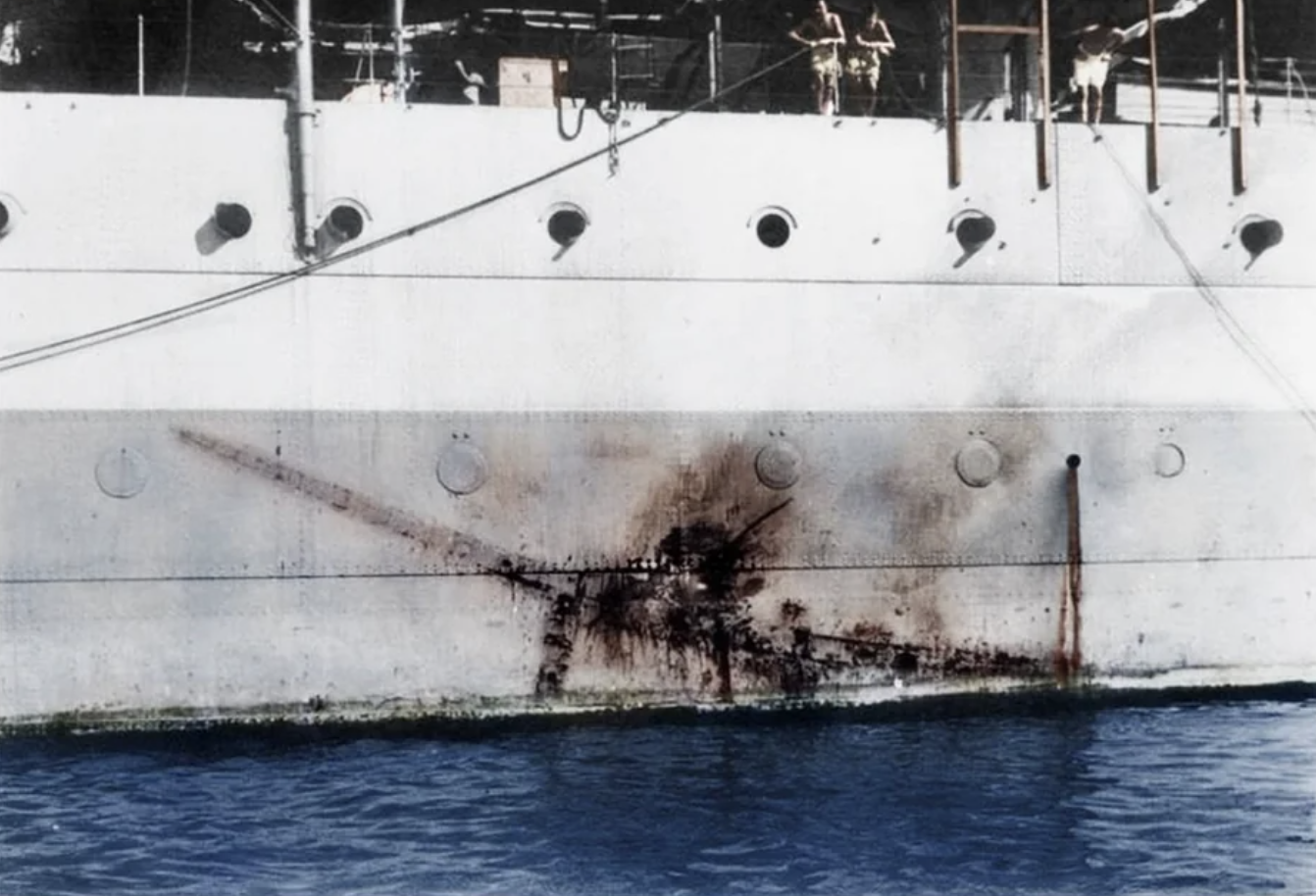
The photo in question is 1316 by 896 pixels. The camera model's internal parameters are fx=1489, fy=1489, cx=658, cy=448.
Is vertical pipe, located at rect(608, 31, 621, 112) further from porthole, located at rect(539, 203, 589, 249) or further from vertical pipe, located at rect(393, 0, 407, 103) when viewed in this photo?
vertical pipe, located at rect(393, 0, 407, 103)

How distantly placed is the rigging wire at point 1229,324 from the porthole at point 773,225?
2483 mm

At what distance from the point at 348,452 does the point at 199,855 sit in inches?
122

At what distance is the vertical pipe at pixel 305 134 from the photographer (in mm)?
9992

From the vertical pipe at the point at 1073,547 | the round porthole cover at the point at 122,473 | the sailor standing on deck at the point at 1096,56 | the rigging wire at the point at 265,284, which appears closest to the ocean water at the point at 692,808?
the vertical pipe at the point at 1073,547

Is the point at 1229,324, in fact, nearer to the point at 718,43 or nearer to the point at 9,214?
the point at 718,43

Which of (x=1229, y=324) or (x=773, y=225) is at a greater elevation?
(x=773, y=225)

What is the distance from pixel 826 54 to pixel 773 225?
145 centimetres

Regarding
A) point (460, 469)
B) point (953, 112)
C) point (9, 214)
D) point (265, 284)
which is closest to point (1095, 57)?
point (953, 112)

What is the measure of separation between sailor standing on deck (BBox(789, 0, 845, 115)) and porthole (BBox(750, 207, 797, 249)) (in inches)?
37.6

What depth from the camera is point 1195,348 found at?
1117 centimetres

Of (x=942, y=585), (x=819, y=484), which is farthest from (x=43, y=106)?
(x=942, y=585)

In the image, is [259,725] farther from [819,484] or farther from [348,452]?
[819,484]

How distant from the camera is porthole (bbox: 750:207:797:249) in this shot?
10.6 metres

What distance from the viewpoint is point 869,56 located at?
36.9 ft
